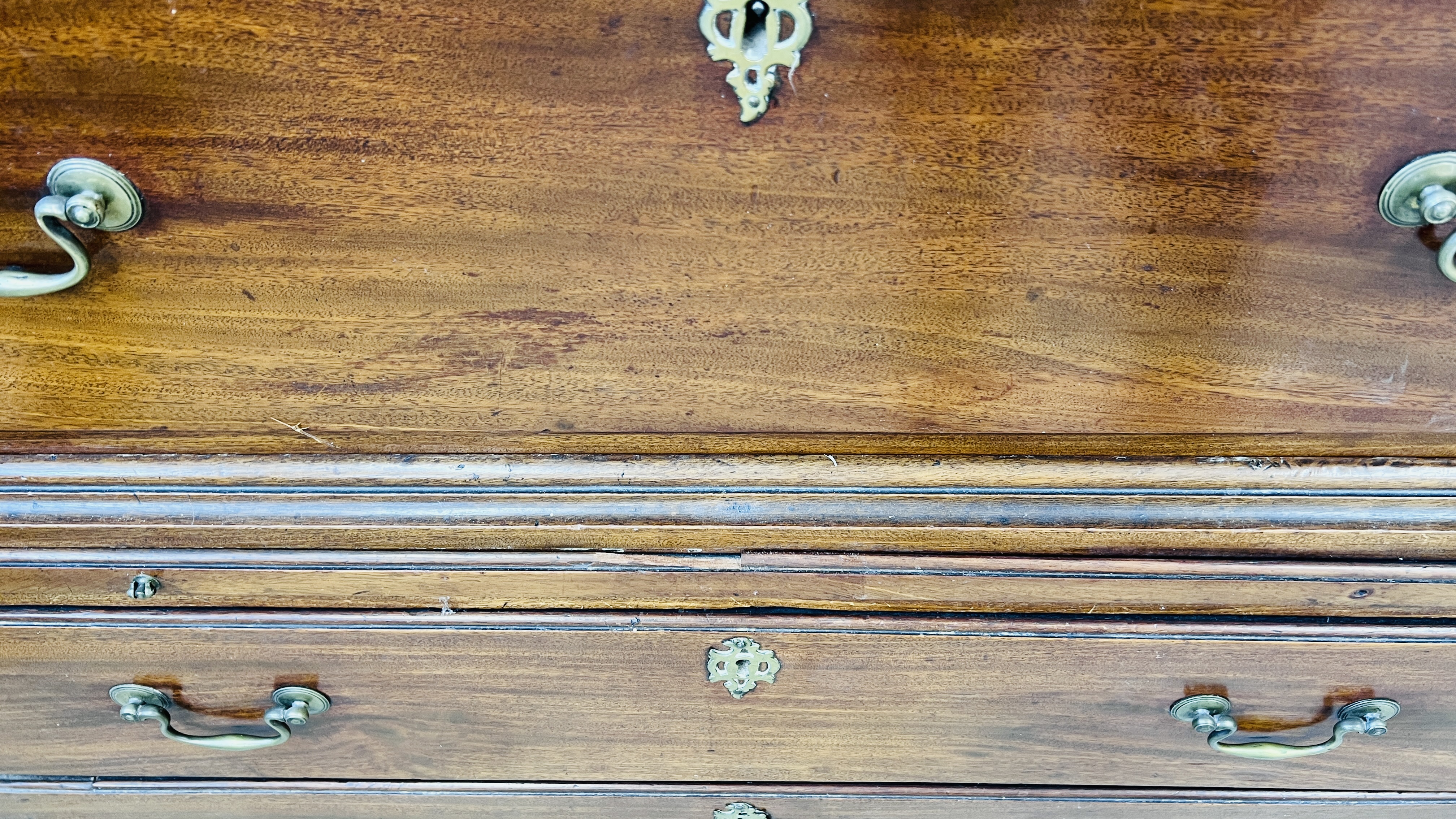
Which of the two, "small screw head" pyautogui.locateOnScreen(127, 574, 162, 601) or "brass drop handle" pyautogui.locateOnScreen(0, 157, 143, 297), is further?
"small screw head" pyautogui.locateOnScreen(127, 574, 162, 601)

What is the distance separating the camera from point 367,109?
1.06 ft

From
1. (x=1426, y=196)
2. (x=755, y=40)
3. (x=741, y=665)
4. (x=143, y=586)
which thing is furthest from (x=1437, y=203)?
(x=143, y=586)

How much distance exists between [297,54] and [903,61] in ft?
0.66

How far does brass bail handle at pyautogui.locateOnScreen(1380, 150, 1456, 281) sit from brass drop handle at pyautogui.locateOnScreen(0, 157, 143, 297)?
17.6 inches

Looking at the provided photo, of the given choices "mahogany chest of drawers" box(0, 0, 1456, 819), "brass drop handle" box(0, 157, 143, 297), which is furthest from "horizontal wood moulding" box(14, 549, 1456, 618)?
"brass drop handle" box(0, 157, 143, 297)

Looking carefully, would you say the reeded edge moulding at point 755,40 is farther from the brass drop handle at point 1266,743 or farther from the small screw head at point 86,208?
the brass drop handle at point 1266,743

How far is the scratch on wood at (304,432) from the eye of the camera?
0.40 meters

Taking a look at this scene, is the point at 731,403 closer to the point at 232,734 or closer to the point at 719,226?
the point at 719,226

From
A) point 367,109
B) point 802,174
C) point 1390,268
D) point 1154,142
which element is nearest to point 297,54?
point 367,109

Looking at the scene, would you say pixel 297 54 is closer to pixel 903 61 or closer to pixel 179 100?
pixel 179 100

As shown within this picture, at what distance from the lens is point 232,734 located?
53cm

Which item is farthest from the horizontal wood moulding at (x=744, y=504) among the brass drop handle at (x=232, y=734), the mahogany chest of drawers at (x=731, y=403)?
the brass drop handle at (x=232, y=734)

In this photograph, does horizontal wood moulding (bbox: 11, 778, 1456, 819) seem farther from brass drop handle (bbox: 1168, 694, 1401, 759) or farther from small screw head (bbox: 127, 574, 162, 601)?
small screw head (bbox: 127, 574, 162, 601)

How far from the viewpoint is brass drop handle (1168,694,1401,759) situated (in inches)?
19.7
